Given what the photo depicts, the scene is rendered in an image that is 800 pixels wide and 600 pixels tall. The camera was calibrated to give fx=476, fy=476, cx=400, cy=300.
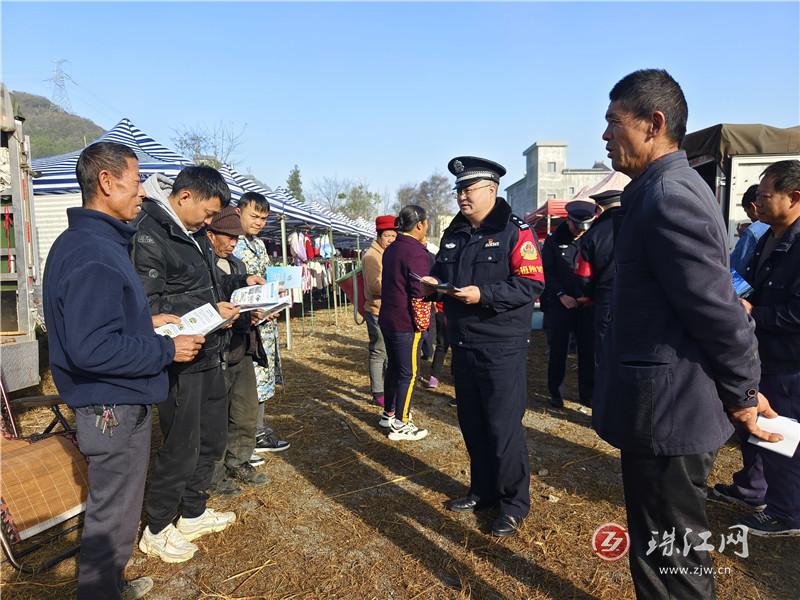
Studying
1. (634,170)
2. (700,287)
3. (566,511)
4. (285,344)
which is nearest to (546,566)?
(566,511)

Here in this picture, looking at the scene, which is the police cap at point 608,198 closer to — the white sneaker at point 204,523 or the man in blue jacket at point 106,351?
the man in blue jacket at point 106,351

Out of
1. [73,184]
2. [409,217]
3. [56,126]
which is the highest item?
[56,126]

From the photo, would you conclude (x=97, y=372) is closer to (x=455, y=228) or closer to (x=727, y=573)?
(x=455, y=228)

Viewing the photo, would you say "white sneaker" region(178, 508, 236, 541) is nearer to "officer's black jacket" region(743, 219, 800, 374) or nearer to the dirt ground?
the dirt ground

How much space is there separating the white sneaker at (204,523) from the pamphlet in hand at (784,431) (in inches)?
119

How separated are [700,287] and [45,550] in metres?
3.77

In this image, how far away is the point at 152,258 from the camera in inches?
98.4

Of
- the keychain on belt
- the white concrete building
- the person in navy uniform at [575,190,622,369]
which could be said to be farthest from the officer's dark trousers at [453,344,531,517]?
the white concrete building

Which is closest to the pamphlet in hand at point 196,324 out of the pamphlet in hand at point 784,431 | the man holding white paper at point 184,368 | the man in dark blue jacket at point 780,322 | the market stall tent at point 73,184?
the man holding white paper at point 184,368

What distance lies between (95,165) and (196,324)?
0.83m

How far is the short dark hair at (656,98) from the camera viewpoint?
1.65 meters

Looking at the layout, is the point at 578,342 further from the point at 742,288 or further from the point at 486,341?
the point at 486,341

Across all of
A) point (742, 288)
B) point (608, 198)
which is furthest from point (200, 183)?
point (608, 198)

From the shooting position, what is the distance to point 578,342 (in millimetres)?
5387
